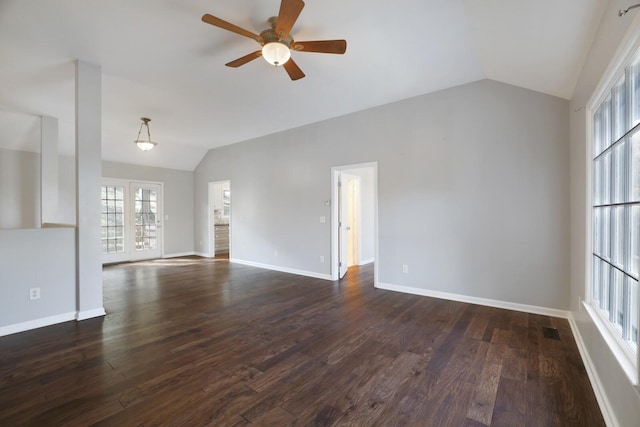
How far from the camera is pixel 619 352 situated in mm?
1547

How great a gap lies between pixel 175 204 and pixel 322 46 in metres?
6.99

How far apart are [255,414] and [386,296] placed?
274cm

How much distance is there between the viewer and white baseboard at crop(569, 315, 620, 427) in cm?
158

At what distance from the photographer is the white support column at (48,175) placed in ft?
14.4

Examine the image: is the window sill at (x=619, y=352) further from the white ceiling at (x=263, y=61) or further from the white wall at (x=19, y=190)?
the white wall at (x=19, y=190)

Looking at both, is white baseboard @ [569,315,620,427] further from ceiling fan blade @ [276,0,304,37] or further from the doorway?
the doorway

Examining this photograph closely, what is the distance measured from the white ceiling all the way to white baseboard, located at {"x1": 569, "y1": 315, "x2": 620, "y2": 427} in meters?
2.46

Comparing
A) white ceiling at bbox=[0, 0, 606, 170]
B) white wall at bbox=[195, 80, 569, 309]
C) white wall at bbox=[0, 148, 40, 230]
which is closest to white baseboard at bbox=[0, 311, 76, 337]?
white ceiling at bbox=[0, 0, 606, 170]

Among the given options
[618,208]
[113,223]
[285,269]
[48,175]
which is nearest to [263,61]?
[618,208]

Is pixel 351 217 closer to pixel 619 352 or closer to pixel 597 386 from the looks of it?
pixel 597 386

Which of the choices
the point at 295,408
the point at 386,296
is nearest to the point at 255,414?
the point at 295,408

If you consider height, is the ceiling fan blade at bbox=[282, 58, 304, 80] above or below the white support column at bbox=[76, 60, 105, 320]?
above

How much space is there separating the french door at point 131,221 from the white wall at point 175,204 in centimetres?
18

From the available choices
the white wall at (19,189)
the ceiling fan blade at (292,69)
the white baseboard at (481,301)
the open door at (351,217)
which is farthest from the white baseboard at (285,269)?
the white wall at (19,189)
